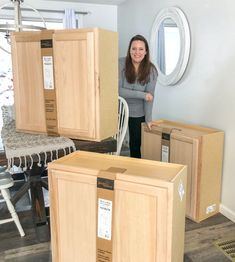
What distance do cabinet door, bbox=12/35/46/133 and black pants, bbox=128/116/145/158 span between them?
1.28 m

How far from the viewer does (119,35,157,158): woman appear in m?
2.47

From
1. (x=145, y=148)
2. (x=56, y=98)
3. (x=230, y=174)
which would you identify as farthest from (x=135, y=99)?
(x=56, y=98)

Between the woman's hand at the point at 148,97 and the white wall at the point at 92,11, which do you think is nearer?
the woman's hand at the point at 148,97

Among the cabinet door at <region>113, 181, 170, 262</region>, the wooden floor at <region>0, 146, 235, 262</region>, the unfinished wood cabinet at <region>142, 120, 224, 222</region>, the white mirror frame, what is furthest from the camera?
the white mirror frame

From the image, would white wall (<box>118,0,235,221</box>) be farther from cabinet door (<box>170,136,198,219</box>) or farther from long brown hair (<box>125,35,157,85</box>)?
long brown hair (<box>125,35,157,85</box>)

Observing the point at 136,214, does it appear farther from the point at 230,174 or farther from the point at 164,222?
the point at 230,174

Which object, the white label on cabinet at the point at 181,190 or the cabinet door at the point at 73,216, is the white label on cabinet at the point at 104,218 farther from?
the white label on cabinet at the point at 181,190

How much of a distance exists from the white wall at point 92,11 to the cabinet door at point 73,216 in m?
3.18

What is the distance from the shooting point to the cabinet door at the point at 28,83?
148cm

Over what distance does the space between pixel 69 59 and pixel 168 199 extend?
80cm

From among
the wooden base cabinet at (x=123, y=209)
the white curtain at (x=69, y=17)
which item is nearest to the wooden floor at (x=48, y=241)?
the wooden base cabinet at (x=123, y=209)

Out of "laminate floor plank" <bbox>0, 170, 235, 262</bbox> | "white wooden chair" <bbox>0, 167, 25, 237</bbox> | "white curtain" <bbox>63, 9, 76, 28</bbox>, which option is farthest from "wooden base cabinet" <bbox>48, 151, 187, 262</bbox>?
"white curtain" <bbox>63, 9, 76, 28</bbox>

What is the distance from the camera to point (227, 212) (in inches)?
92.1

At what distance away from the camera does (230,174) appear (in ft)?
7.51
